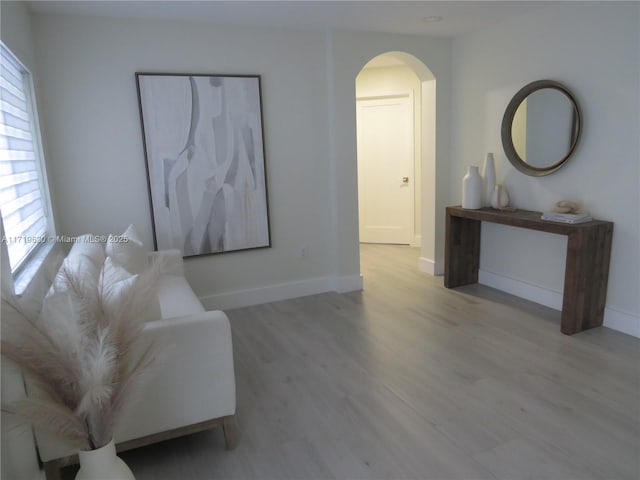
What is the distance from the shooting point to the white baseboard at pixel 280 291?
13.5ft

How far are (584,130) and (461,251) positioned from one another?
1.52m

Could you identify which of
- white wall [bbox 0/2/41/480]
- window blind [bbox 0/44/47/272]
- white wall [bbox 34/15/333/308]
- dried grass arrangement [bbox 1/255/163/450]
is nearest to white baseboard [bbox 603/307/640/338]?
white wall [bbox 34/15/333/308]

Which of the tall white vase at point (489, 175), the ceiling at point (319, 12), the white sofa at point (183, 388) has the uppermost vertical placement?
the ceiling at point (319, 12)

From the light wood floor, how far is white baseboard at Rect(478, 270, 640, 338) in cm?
10

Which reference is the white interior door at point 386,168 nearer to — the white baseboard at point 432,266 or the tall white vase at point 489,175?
the white baseboard at point 432,266

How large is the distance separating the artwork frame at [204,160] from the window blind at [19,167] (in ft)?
2.64

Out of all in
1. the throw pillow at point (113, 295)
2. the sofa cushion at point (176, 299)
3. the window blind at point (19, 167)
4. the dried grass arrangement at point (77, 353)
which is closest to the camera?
the dried grass arrangement at point (77, 353)

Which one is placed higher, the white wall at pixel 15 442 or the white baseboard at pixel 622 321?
the white wall at pixel 15 442

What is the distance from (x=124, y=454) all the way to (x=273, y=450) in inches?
28.5

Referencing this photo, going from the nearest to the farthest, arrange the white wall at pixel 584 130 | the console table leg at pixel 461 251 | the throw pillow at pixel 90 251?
the throw pillow at pixel 90 251, the white wall at pixel 584 130, the console table leg at pixel 461 251

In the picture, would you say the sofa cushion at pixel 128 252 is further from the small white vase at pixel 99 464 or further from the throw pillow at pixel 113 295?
the small white vase at pixel 99 464

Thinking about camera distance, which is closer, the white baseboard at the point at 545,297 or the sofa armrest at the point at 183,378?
the sofa armrest at the point at 183,378

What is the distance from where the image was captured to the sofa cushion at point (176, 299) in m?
2.76

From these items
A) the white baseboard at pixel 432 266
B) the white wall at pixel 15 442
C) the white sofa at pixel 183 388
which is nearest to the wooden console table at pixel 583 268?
the white baseboard at pixel 432 266
